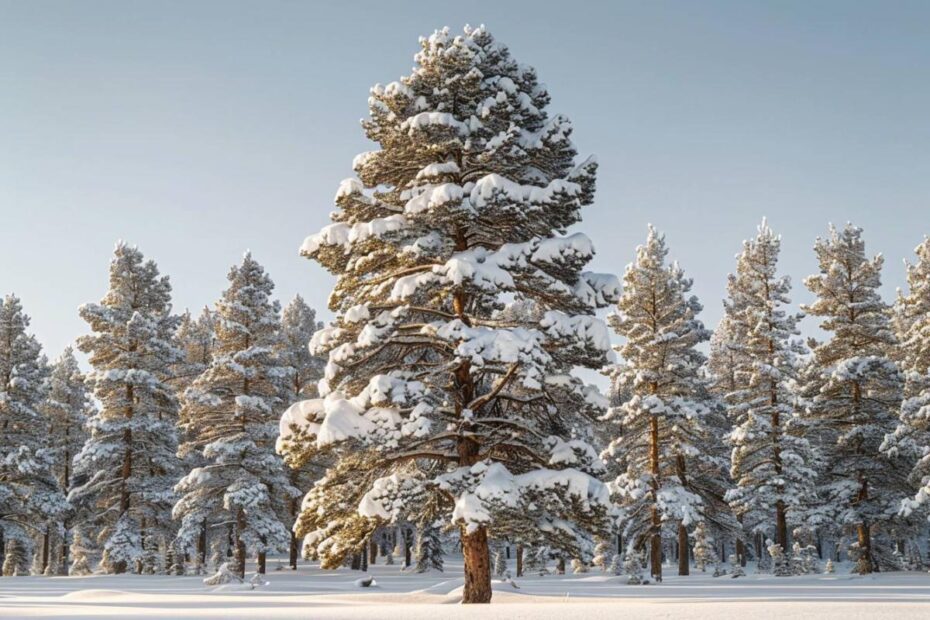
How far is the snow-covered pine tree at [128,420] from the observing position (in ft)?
120

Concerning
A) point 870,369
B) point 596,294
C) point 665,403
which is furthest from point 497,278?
point 870,369

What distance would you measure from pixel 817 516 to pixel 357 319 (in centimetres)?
2825

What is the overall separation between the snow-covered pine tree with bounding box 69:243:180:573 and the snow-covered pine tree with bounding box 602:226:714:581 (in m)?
21.1

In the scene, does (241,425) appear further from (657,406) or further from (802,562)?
(802,562)

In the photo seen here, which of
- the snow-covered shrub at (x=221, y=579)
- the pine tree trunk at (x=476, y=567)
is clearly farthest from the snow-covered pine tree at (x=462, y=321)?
the snow-covered shrub at (x=221, y=579)

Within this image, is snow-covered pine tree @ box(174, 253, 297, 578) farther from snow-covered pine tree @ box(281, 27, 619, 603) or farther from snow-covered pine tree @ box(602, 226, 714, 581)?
snow-covered pine tree @ box(281, 27, 619, 603)

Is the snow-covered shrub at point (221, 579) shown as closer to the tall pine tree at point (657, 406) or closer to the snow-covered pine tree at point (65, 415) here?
the tall pine tree at point (657, 406)

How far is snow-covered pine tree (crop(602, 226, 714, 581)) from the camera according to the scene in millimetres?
34438

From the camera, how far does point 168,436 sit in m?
37.7

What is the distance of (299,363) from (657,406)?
23.7 metres

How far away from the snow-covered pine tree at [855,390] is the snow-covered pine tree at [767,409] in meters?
1.08

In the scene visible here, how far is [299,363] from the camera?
161 feet

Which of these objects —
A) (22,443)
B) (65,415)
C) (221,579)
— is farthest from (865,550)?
(65,415)

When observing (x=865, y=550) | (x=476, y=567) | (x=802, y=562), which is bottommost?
(x=802, y=562)
